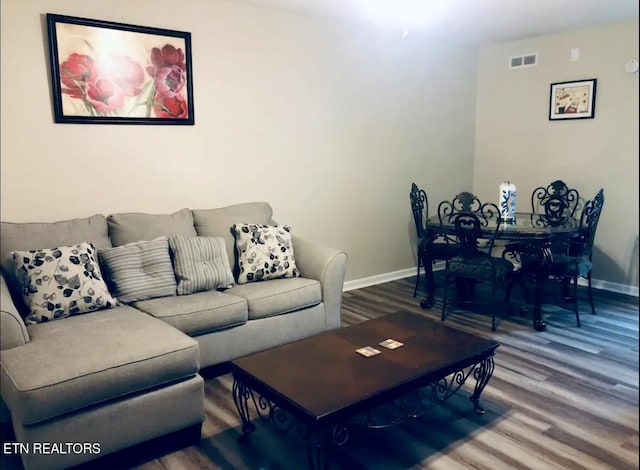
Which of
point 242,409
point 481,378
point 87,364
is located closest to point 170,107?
point 87,364

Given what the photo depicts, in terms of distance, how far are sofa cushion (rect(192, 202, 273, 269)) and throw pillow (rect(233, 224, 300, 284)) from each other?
0.06 meters

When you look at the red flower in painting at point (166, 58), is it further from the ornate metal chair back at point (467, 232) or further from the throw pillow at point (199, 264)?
the ornate metal chair back at point (467, 232)

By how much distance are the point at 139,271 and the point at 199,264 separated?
1.17ft

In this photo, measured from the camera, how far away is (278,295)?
3088mm

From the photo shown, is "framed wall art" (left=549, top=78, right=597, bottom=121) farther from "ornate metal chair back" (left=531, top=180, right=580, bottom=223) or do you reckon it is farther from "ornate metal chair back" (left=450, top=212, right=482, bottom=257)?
"ornate metal chair back" (left=450, top=212, right=482, bottom=257)

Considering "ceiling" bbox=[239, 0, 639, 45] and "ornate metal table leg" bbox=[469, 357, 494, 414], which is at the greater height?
"ceiling" bbox=[239, 0, 639, 45]

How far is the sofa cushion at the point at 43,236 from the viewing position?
2641 millimetres

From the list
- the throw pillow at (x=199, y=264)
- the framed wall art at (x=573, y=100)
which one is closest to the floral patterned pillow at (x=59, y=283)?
the throw pillow at (x=199, y=264)

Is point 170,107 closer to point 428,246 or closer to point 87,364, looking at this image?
point 87,364

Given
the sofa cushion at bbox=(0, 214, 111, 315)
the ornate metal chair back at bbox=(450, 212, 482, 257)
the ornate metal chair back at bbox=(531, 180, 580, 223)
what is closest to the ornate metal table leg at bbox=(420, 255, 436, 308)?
the ornate metal chair back at bbox=(450, 212, 482, 257)

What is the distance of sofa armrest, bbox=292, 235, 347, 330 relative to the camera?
3.34 metres

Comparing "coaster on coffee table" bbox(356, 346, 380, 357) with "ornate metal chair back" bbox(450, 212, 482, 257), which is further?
"ornate metal chair back" bbox(450, 212, 482, 257)

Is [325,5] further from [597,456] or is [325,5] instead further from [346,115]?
[597,456]

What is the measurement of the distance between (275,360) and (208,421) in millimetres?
532
